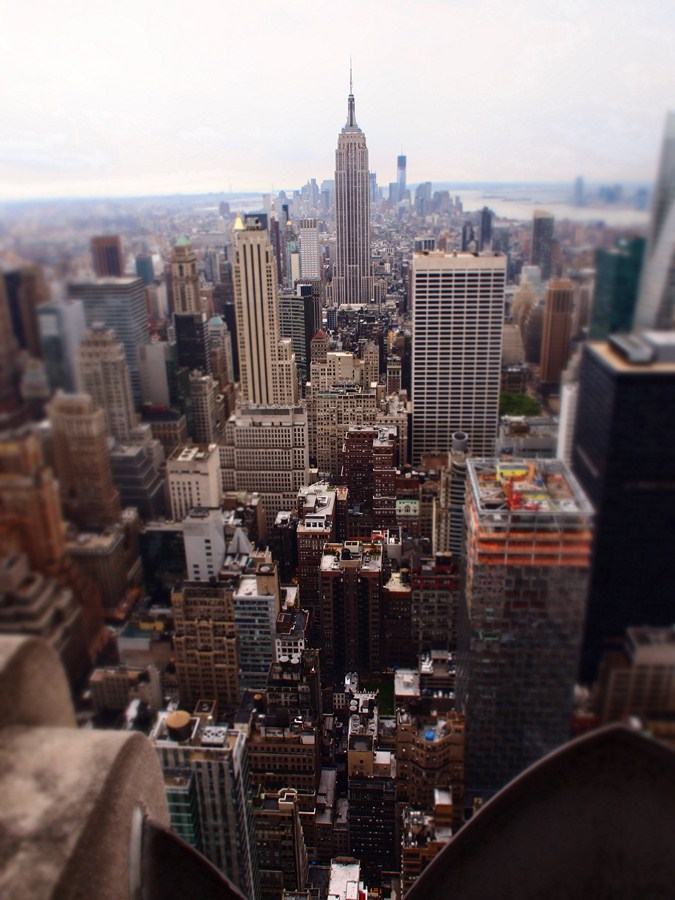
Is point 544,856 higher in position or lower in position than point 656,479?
lower

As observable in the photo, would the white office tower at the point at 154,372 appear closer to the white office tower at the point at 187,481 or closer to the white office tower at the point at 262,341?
the white office tower at the point at 187,481

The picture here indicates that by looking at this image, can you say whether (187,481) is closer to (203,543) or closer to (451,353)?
(203,543)

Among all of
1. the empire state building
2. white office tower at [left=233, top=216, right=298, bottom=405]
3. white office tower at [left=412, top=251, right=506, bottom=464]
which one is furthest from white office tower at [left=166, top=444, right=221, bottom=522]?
the empire state building

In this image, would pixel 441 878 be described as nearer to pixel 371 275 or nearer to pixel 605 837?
pixel 605 837

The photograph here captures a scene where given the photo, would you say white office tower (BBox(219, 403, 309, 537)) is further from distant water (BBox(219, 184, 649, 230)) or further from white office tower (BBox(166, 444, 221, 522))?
distant water (BBox(219, 184, 649, 230))

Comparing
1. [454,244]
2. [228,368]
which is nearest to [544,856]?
Result: [454,244]

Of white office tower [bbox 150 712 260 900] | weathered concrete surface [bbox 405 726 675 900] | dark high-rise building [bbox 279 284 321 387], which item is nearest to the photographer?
weathered concrete surface [bbox 405 726 675 900]

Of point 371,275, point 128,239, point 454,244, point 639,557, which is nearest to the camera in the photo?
point 128,239

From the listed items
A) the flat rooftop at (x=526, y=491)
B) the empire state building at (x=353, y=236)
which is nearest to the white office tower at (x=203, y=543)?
the flat rooftop at (x=526, y=491)

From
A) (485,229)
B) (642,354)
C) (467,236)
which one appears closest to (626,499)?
(642,354)
